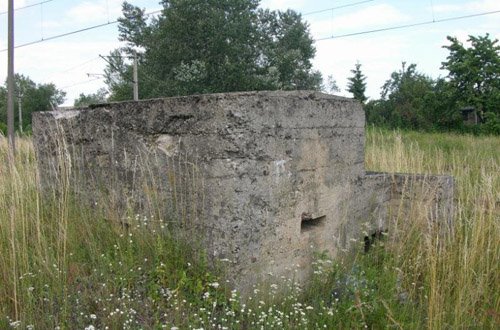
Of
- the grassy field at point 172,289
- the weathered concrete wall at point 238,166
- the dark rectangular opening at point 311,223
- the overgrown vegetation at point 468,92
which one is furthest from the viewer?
the overgrown vegetation at point 468,92

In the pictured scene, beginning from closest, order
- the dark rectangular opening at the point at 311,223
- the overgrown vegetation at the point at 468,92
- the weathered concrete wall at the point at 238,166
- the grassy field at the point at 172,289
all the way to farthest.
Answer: the grassy field at the point at 172,289 → the weathered concrete wall at the point at 238,166 → the dark rectangular opening at the point at 311,223 → the overgrown vegetation at the point at 468,92

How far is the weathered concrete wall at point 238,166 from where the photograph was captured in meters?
3.01

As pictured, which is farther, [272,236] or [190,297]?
[272,236]

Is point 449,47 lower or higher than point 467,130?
higher

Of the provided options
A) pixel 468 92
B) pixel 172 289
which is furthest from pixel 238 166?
pixel 468 92

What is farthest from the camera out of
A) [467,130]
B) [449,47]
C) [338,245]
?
[449,47]

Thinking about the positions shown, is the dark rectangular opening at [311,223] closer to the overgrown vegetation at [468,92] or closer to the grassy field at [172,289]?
the grassy field at [172,289]

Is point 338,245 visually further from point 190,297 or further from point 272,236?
point 190,297

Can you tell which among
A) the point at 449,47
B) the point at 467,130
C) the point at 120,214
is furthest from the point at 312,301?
the point at 449,47

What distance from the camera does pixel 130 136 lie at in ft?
11.6

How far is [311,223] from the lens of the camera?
→ 3.69 metres

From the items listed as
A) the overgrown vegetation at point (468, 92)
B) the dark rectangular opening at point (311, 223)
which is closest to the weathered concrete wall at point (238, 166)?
the dark rectangular opening at point (311, 223)

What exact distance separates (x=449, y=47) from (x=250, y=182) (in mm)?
21903

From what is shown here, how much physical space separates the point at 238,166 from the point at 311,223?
1038mm
